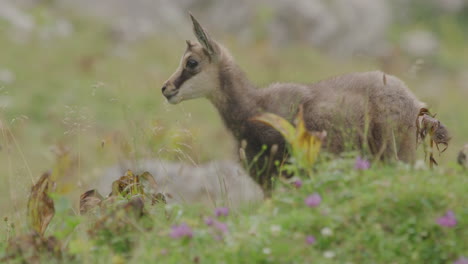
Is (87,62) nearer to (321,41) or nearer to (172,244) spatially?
(321,41)

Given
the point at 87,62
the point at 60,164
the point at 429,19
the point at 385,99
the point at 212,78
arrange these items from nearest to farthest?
the point at 385,99
the point at 212,78
the point at 60,164
the point at 87,62
the point at 429,19

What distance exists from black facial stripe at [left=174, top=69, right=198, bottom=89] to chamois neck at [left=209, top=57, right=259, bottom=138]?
285 millimetres

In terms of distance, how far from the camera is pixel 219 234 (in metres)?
4.14

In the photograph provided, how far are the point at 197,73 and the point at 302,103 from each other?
108 cm

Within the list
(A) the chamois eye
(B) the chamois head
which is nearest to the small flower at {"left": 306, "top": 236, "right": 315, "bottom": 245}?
(B) the chamois head

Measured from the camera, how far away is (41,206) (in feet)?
15.8

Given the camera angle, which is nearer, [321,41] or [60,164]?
[60,164]

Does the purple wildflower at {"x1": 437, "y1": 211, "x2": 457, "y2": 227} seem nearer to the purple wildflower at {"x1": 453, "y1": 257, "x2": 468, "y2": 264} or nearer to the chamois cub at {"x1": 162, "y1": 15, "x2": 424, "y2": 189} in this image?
the purple wildflower at {"x1": 453, "y1": 257, "x2": 468, "y2": 264}

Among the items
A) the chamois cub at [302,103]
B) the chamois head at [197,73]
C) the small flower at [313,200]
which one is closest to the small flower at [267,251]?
the small flower at [313,200]

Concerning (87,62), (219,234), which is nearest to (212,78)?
(219,234)

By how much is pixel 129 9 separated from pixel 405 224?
19.1 m

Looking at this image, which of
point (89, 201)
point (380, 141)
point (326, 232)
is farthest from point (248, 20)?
point (326, 232)

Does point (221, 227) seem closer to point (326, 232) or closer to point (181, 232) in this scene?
point (181, 232)

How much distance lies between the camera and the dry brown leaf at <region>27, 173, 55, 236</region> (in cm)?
480
